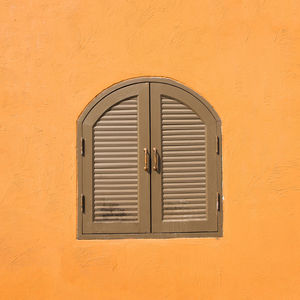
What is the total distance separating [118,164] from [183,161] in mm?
524

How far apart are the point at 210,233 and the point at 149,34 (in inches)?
65.7

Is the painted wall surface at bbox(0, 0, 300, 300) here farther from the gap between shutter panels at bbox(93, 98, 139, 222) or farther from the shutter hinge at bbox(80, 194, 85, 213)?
the gap between shutter panels at bbox(93, 98, 139, 222)

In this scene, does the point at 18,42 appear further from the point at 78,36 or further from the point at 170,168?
the point at 170,168

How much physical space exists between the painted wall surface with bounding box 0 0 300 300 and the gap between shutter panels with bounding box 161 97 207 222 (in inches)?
7.9

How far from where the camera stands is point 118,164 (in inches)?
137

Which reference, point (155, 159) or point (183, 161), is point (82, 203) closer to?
point (155, 159)

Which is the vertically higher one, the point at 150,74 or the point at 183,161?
the point at 150,74

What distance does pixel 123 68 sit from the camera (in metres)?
3.48

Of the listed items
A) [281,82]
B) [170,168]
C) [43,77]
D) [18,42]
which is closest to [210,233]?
[170,168]

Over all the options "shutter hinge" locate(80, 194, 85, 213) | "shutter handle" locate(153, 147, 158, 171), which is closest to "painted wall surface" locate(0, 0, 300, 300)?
"shutter hinge" locate(80, 194, 85, 213)

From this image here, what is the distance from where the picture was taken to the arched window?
347cm

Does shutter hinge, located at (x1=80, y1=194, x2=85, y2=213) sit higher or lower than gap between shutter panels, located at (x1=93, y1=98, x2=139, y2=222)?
lower

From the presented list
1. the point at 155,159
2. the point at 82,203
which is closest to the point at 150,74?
the point at 155,159

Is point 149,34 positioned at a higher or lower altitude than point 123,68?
higher
